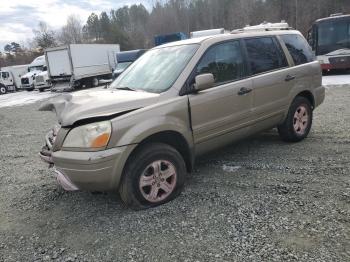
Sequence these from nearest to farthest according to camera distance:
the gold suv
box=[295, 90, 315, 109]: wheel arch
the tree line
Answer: the gold suv
box=[295, 90, 315, 109]: wheel arch
the tree line

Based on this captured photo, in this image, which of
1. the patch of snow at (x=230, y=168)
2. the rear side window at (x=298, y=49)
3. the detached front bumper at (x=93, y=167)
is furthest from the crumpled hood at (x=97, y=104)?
the rear side window at (x=298, y=49)

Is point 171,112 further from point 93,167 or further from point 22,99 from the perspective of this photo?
point 22,99

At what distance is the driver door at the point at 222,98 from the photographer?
14.1 ft

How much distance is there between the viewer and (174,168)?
4.07 m

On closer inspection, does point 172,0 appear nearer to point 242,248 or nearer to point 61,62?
point 61,62

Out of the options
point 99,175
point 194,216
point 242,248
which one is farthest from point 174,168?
point 242,248

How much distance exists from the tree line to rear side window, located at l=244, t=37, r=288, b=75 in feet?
133

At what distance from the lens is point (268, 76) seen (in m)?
5.16

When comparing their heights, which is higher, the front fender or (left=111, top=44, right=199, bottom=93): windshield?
(left=111, top=44, right=199, bottom=93): windshield

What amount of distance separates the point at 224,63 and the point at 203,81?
796 mm

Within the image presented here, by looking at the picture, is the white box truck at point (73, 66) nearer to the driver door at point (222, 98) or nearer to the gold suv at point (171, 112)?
the gold suv at point (171, 112)

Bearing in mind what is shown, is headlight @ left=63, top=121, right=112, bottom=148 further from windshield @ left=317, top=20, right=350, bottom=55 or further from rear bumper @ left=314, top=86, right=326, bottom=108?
windshield @ left=317, top=20, right=350, bottom=55

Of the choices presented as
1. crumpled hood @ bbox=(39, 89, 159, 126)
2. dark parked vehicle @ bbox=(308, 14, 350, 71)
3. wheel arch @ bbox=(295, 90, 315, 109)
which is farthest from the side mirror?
dark parked vehicle @ bbox=(308, 14, 350, 71)

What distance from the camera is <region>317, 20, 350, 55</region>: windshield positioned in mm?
17078
